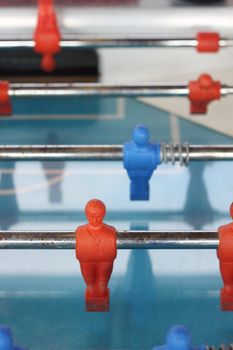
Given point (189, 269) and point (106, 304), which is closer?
point (106, 304)

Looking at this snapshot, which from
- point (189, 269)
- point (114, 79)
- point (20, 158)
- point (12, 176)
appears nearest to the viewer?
point (20, 158)

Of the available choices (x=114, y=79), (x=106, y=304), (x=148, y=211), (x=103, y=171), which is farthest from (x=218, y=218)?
(x=114, y=79)

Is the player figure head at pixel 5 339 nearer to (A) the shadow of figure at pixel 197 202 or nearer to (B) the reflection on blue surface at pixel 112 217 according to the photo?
(B) the reflection on blue surface at pixel 112 217

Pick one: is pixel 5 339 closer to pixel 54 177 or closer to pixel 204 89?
pixel 204 89

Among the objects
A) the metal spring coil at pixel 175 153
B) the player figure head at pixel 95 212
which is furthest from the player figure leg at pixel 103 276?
the metal spring coil at pixel 175 153

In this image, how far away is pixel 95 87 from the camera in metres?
2.00

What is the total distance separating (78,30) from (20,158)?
907 millimetres

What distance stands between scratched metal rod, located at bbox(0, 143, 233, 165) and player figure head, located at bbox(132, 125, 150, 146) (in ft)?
0.18

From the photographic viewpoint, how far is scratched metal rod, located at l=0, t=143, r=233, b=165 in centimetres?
160

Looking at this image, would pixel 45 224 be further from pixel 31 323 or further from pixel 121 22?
pixel 121 22

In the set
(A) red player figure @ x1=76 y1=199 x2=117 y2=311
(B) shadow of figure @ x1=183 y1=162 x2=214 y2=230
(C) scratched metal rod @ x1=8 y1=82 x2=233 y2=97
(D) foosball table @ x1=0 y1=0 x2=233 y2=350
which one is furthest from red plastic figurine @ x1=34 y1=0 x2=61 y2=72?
(A) red player figure @ x1=76 y1=199 x2=117 y2=311

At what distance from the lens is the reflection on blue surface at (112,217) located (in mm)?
1639

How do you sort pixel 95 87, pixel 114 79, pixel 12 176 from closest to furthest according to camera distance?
pixel 95 87
pixel 12 176
pixel 114 79

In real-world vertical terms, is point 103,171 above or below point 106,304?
above
